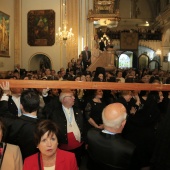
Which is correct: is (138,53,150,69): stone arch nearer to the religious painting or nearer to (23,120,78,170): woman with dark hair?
the religious painting

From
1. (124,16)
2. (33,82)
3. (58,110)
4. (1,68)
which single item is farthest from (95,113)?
(124,16)

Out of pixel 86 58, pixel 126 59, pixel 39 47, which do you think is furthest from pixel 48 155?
pixel 126 59

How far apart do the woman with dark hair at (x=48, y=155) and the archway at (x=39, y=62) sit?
16716 millimetres

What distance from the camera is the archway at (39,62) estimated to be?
19125 millimetres

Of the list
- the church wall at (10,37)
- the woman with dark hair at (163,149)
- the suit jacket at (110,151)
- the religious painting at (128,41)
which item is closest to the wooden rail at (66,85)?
the suit jacket at (110,151)

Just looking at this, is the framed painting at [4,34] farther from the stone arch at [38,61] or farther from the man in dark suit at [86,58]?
the man in dark suit at [86,58]

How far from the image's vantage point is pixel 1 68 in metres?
16.4

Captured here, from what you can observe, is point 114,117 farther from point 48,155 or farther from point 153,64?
point 153,64

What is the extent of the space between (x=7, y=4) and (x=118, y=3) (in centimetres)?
1581

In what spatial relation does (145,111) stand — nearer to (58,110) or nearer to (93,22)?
(58,110)

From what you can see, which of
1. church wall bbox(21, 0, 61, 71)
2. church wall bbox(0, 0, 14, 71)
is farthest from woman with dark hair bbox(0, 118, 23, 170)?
church wall bbox(21, 0, 61, 71)

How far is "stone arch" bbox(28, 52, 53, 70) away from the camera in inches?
746

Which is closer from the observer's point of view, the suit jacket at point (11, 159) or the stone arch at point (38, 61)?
the suit jacket at point (11, 159)

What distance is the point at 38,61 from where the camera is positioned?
64.6 feet
